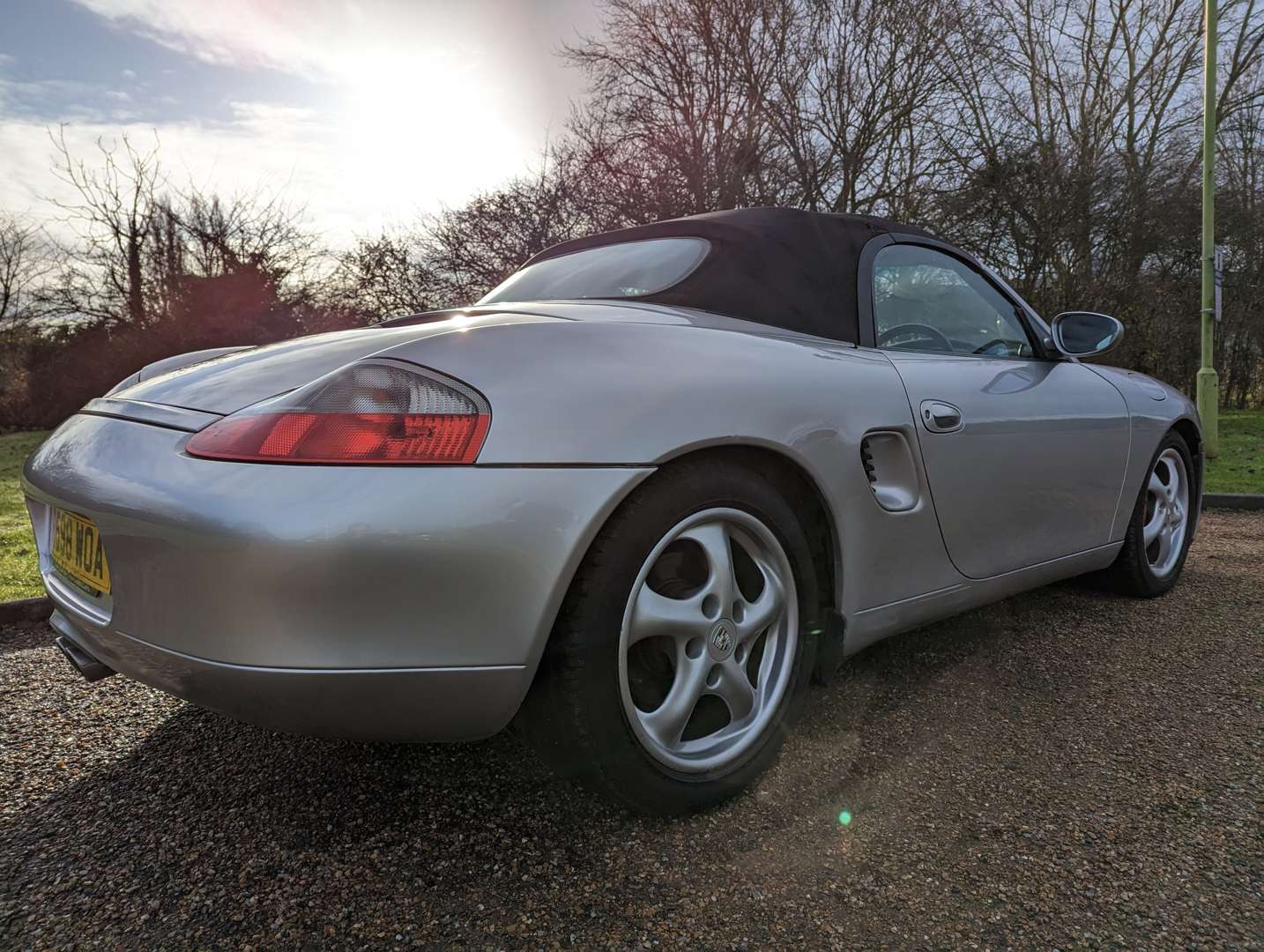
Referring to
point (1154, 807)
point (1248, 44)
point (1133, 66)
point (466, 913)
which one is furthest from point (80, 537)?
point (1248, 44)

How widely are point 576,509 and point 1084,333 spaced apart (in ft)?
7.89

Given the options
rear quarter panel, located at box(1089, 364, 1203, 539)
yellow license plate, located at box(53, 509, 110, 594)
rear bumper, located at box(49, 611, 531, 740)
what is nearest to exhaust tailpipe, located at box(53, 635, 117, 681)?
yellow license plate, located at box(53, 509, 110, 594)

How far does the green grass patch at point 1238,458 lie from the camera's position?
7.20 meters

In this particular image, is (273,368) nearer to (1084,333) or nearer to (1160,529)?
(1084,333)

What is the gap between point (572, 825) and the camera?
172 centimetres

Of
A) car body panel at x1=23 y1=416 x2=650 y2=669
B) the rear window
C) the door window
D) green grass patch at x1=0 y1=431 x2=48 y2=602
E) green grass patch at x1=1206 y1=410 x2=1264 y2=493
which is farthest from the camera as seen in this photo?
green grass patch at x1=1206 y1=410 x2=1264 y2=493

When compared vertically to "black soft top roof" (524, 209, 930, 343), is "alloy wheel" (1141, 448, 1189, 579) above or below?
below

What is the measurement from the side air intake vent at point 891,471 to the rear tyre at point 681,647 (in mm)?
302

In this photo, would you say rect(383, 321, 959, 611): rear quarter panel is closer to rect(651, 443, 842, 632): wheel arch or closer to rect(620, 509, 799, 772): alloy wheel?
rect(651, 443, 842, 632): wheel arch

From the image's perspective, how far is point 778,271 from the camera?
2.27 meters

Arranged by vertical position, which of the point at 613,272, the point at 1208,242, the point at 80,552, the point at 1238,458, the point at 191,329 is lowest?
the point at 1238,458

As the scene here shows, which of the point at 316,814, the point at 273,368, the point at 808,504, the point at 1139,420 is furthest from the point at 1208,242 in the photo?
the point at 316,814

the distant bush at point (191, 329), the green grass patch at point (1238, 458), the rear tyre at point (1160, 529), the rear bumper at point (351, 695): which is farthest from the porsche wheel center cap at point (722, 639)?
the distant bush at point (191, 329)

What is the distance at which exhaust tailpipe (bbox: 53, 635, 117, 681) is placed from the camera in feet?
5.54
